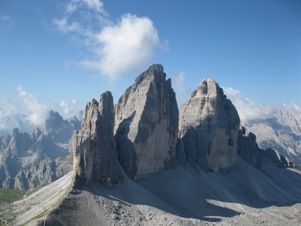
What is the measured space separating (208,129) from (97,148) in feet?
186

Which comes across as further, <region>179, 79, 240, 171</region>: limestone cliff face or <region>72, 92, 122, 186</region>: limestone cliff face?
<region>179, 79, 240, 171</region>: limestone cliff face

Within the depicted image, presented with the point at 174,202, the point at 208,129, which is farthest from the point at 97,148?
the point at 208,129

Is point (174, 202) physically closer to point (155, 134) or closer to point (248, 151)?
point (155, 134)

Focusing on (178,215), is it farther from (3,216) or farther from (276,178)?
(276,178)

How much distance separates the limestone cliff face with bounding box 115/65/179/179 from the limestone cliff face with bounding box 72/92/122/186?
7.26m

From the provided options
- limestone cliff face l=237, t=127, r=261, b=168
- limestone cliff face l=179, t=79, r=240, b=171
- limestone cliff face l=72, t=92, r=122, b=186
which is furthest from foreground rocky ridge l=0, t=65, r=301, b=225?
limestone cliff face l=237, t=127, r=261, b=168

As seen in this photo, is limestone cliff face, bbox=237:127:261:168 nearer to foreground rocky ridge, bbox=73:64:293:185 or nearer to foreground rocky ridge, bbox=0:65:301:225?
foreground rocky ridge, bbox=73:64:293:185

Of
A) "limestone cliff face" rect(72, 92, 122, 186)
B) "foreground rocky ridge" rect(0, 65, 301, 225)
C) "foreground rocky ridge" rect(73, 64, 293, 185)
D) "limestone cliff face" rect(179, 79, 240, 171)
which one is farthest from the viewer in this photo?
"limestone cliff face" rect(179, 79, 240, 171)

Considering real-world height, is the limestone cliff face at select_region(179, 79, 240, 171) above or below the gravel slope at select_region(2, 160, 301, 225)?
above

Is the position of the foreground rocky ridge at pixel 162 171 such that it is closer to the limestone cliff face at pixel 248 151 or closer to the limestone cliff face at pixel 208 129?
the limestone cliff face at pixel 208 129

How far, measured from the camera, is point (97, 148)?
3851 inches

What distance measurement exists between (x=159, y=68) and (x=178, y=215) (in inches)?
1851

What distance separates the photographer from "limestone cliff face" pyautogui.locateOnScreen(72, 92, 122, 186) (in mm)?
94625

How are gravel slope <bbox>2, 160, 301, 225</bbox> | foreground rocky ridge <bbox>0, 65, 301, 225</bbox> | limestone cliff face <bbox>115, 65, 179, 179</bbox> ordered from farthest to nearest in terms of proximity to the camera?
1. limestone cliff face <bbox>115, 65, 179, 179</bbox>
2. foreground rocky ridge <bbox>0, 65, 301, 225</bbox>
3. gravel slope <bbox>2, 160, 301, 225</bbox>
